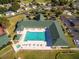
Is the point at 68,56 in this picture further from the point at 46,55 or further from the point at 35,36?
the point at 35,36

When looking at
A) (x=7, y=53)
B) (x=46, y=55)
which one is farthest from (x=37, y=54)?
(x=7, y=53)

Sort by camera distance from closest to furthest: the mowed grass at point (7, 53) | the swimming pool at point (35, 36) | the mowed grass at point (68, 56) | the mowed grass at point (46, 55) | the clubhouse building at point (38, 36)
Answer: the mowed grass at point (7, 53) → the mowed grass at point (68, 56) → the mowed grass at point (46, 55) → the clubhouse building at point (38, 36) → the swimming pool at point (35, 36)

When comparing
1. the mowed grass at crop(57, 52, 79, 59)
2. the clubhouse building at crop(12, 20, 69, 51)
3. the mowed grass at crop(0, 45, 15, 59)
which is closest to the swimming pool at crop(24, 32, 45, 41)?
the clubhouse building at crop(12, 20, 69, 51)

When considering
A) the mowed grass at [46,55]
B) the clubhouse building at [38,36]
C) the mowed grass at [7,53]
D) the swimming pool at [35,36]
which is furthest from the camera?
the swimming pool at [35,36]

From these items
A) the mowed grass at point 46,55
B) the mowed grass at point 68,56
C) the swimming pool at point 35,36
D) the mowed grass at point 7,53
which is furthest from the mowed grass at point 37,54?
the swimming pool at point 35,36

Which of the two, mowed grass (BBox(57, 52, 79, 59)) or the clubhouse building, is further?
the clubhouse building

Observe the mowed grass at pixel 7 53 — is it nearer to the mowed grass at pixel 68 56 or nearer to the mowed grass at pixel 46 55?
the mowed grass at pixel 46 55

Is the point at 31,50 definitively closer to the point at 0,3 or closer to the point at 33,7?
the point at 33,7

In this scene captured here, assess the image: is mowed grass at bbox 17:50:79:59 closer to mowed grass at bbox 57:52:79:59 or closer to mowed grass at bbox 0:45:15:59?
mowed grass at bbox 57:52:79:59
